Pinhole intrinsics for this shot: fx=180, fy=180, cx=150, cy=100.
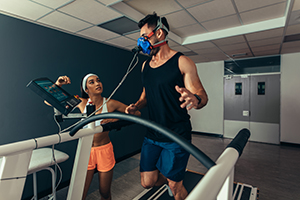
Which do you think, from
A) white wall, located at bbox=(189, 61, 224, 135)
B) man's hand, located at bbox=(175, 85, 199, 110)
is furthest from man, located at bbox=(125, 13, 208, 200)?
white wall, located at bbox=(189, 61, 224, 135)

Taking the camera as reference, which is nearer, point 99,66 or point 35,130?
point 35,130

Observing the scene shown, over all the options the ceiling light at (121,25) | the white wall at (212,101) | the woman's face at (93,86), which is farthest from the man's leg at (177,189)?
the white wall at (212,101)

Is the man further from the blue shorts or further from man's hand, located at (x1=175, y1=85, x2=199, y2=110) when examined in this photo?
man's hand, located at (x1=175, y1=85, x2=199, y2=110)

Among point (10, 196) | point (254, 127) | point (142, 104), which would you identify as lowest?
point (254, 127)

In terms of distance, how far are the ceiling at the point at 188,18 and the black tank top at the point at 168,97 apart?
1.35 m

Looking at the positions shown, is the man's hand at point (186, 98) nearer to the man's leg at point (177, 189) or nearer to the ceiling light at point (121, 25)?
the man's leg at point (177, 189)

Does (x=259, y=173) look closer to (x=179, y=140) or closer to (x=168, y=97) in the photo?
(x=168, y=97)

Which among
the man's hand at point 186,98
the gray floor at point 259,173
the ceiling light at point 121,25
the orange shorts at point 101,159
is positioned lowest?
the gray floor at point 259,173

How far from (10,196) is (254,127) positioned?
19.3ft

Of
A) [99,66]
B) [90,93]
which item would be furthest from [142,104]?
[99,66]

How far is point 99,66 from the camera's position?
3562 millimetres

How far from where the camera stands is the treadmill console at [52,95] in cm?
106

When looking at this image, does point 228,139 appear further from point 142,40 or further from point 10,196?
point 10,196

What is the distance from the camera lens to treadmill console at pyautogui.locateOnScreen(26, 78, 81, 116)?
→ 41.9 inches
